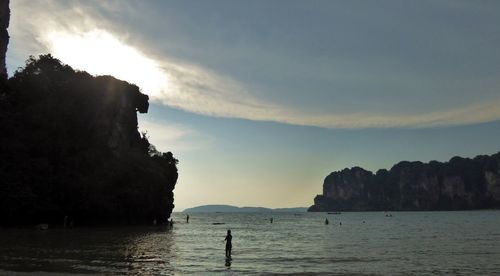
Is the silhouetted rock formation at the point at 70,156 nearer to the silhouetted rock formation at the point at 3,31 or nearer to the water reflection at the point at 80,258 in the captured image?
the silhouetted rock formation at the point at 3,31

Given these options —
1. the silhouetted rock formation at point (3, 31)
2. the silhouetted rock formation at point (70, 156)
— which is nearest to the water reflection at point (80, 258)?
the silhouetted rock formation at point (70, 156)

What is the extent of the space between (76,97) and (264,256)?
199ft

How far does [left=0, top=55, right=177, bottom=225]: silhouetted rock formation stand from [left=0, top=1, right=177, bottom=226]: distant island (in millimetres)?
140

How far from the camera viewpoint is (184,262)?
32719 mm

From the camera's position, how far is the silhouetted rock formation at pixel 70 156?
214ft

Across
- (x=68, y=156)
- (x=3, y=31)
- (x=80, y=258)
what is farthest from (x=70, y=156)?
(x=80, y=258)

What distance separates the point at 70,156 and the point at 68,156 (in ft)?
1.22

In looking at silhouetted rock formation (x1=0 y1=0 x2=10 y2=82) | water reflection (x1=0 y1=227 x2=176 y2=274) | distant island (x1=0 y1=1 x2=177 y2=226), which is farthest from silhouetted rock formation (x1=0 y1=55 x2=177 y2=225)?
water reflection (x1=0 y1=227 x2=176 y2=274)

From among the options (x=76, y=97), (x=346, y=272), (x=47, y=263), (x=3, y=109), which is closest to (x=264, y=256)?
(x=346, y=272)

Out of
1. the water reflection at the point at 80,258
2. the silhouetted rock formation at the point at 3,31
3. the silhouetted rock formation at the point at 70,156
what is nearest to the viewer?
the water reflection at the point at 80,258

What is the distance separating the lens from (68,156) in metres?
73.5

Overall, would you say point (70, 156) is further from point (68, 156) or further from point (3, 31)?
point (3, 31)

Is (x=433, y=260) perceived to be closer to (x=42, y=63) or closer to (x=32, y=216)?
(x=32, y=216)

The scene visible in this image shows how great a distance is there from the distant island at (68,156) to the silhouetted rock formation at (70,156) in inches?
5.5
